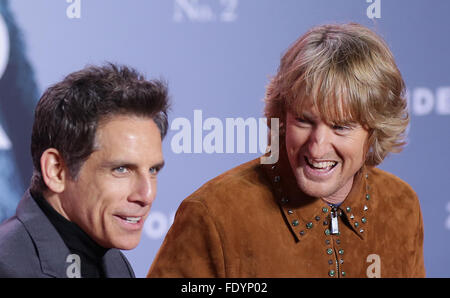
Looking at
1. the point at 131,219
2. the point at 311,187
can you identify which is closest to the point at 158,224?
the point at 131,219

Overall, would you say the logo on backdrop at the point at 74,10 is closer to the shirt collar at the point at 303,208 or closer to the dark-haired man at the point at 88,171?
the dark-haired man at the point at 88,171

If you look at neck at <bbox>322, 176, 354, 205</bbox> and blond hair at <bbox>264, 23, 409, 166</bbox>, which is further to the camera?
neck at <bbox>322, 176, 354, 205</bbox>

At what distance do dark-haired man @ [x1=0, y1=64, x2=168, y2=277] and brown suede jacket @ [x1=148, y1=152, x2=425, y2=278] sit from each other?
0.17m

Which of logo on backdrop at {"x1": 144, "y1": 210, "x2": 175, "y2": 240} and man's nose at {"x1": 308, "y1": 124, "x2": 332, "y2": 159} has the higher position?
man's nose at {"x1": 308, "y1": 124, "x2": 332, "y2": 159}

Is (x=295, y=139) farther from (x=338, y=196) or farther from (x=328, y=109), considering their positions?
(x=338, y=196)

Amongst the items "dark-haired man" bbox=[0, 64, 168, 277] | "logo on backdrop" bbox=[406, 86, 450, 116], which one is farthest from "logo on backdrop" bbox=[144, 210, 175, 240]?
"logo on backdrop" bbox=[406, 86, 450, 116]

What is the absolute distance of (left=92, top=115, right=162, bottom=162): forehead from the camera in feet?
7.20

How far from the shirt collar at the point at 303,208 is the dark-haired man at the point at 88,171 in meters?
0.39

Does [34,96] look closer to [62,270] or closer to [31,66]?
[31,66]

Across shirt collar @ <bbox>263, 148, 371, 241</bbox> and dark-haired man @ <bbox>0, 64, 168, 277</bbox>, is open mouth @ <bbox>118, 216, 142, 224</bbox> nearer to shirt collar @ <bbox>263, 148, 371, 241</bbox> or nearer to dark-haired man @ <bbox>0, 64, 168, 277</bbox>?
dark-haired man @ <bbox>0, 64, 168, 277</bbox>

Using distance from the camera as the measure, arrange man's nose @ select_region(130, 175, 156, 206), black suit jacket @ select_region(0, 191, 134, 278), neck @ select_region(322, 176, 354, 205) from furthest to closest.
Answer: neck @ select_region(322, 176, 354, 205), man's nose @ select_region(130, 175, 156, 206), black suit jacket @ select_region(0, 191, 134, 278)

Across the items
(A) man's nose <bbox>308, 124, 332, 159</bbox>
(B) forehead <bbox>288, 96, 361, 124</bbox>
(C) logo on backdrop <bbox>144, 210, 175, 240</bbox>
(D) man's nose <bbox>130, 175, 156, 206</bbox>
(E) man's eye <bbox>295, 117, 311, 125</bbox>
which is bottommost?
(C) logo on backdrop <bbox>144, 210, 175, 240</bbox>

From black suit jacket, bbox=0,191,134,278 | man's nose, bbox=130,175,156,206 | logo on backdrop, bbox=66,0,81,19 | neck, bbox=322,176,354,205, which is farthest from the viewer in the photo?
logo on backdrop, bbox=66,0,81,19

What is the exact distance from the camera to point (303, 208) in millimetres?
2266
